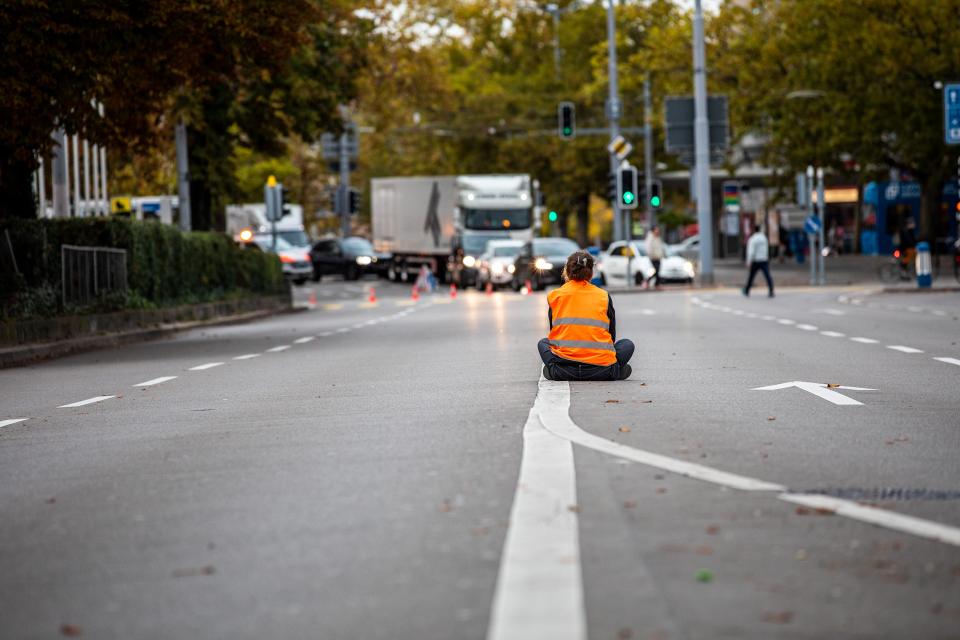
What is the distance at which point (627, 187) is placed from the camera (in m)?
50.8

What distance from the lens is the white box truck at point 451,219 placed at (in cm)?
6281

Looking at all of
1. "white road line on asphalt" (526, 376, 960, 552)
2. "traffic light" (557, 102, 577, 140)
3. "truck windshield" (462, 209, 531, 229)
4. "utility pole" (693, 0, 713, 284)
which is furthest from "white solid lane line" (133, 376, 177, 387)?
"truck windshield" (462, 209, 531, 229)

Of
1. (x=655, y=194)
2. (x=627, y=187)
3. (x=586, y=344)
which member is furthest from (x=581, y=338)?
(x=655, y=194)

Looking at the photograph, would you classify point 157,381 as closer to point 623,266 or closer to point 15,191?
point 15,191

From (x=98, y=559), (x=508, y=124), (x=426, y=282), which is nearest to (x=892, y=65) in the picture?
(x=426, y=282)

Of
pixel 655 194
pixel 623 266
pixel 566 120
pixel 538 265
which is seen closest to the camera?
pixel 655 194

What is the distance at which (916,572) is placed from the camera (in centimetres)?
605

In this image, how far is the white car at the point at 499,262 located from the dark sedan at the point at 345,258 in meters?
18.5

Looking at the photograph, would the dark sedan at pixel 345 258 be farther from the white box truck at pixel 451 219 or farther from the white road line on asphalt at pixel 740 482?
the white road line on asphalt at pixel 740 482

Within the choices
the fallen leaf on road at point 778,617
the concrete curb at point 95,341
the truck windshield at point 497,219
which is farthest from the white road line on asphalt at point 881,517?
the truck windshield at point 497,219

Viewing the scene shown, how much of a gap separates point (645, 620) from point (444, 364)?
42.3 ft

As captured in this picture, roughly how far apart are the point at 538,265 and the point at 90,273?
26083mm

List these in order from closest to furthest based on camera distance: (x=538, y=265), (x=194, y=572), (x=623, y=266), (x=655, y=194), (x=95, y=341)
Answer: (x=194, y=572) < (x=95, y=341) < (x=655, y=194) < (x=538, y=265) < (x=623, y=266)

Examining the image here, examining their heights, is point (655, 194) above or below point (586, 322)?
above
